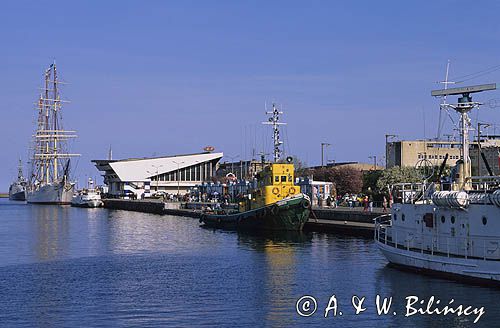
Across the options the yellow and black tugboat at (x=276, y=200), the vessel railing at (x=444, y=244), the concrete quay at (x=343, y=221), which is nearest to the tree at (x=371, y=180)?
the concrete quay at (x=343, y=221)

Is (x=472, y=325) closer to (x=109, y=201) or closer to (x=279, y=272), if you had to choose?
(x=279, y=272)

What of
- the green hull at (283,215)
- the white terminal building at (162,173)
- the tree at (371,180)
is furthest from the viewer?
the white terminal building at (162,173)

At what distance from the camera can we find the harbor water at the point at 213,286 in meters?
30.1

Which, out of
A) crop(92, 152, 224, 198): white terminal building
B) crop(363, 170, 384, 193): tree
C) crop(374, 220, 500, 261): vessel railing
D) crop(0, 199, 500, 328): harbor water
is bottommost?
crop(0, 199, 500, 328): harbor water

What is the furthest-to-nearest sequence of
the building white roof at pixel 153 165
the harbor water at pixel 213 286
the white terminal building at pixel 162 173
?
the building white roof at pixel 153 165 → the white terminal building at pixel 162 173 → the harbor water at pixel 213 286

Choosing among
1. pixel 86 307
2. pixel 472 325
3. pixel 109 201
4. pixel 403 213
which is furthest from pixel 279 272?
pixel 109 201

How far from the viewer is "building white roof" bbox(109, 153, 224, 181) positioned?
18725 centimetres

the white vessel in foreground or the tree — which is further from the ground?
the tree

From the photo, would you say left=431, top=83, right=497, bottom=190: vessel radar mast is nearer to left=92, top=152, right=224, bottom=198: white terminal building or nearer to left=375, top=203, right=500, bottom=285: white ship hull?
left=375, top=203, right=500, bottom=285: white ship hull

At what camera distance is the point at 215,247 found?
60344 millimetres

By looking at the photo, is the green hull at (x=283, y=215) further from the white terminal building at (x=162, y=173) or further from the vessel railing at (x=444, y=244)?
the white terminal building at (x=162, y=173)

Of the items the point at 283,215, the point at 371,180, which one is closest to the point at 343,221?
the point at 283,215

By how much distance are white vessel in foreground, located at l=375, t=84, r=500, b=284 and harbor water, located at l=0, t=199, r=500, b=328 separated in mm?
933

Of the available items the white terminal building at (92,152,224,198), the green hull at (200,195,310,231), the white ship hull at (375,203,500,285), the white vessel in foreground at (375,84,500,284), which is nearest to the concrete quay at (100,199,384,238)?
the green hull at (200,195,310,231)
